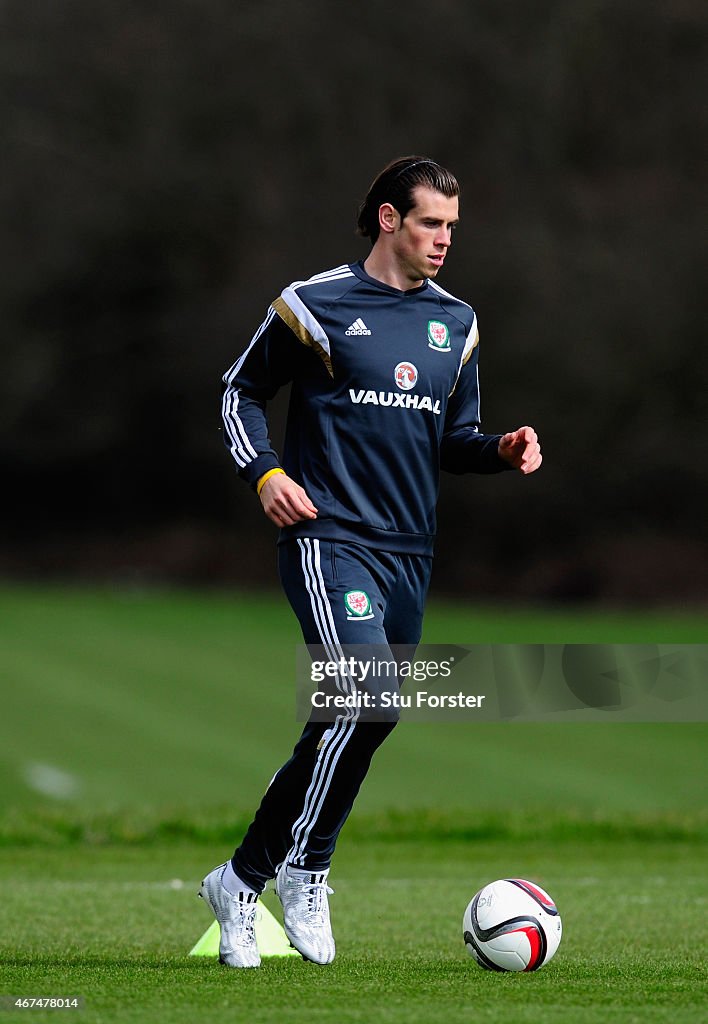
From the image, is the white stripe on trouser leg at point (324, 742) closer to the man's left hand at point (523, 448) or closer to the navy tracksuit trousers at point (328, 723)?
the navy tracksuit trousers at point (328, 723)

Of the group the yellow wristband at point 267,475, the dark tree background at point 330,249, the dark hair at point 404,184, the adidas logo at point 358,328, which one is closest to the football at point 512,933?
the yellow wristband at point 267,475

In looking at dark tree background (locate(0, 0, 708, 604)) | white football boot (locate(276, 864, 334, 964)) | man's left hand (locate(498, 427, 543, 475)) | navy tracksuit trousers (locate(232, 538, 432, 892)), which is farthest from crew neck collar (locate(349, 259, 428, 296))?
dark tree background (locate(0, 0, 708, 604))

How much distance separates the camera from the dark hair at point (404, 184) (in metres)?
5.07

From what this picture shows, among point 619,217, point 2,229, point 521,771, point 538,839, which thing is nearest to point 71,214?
point 2,229

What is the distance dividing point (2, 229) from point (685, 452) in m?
12.1

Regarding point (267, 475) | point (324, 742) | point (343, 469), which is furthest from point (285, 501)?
point (324, 742)

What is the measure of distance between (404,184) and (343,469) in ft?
2.88

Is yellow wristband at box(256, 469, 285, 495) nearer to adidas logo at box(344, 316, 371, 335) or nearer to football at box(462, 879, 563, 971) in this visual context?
adidas logo at box(344, 316, 371, 335)

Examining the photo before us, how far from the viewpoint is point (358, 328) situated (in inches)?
198

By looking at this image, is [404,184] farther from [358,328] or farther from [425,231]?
[358,328]

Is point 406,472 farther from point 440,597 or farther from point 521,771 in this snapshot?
point 440,597

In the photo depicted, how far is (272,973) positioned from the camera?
471 centimetres

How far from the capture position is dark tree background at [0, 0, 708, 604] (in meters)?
25.5

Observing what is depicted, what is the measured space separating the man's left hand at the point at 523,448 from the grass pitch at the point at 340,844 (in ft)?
4.78
